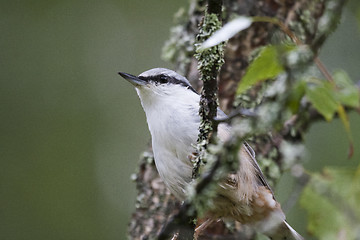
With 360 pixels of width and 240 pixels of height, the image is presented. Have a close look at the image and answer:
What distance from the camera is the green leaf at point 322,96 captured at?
120cm

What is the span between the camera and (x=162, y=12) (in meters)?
7.57

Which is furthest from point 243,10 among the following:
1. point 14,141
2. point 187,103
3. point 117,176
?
point 14,141

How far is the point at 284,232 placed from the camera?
113 inches

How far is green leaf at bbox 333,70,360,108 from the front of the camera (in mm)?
1155

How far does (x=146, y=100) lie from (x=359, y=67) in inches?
118

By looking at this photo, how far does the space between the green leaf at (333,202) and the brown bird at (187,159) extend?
51.6 inches

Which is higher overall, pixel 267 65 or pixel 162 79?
pixel 267 65

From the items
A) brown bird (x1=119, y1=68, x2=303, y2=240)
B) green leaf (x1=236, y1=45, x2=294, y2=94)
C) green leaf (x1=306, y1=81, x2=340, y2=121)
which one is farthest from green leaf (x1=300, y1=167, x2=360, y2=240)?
brown bird (x1=119, y1=68, x2=303, y2=240)

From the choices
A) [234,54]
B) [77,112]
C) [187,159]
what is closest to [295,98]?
[187,159]

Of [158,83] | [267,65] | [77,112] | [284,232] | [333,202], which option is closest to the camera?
[333,202]

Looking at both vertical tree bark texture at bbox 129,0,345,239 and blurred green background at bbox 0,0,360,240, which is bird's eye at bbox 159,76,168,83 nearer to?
vertical tree bark texture at bbox 129,0,345,239

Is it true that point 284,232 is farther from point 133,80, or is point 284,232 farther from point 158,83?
point 133,80

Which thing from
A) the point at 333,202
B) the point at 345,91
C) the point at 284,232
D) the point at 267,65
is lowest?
the point at 284,232

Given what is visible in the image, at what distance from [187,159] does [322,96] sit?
55.2 inches
